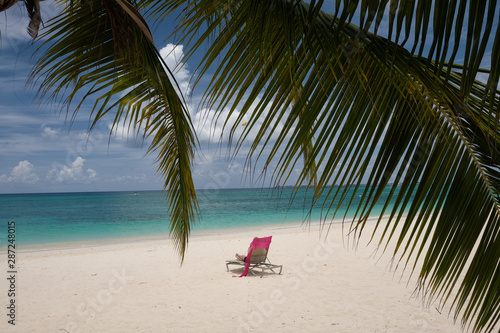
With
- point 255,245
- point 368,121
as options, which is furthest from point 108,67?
point 255,245

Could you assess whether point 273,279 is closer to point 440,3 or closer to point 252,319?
point 252,319

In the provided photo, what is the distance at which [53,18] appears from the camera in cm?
209

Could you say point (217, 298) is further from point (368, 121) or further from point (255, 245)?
point (368, 121)

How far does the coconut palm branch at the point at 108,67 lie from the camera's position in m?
2.13

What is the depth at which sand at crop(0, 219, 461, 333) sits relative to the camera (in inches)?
208

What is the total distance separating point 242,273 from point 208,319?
2.62m

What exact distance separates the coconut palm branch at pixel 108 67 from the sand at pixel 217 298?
8.97ft

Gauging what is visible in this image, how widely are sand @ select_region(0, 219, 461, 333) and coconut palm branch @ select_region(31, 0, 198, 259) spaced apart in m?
2.73

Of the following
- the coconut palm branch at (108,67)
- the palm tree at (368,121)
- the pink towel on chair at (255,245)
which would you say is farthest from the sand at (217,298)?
the palm tree at (368,121)

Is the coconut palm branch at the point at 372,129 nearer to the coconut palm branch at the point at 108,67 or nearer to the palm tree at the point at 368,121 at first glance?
the palm tree at the point at 368,121

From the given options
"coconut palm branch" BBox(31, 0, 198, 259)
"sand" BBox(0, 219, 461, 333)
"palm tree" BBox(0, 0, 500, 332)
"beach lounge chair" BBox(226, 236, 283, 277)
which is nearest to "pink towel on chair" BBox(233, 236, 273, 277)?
"beach lounge chair" BBox(226, 236, 283, 277)

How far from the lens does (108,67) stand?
2.52m

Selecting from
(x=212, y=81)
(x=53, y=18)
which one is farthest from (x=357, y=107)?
(x=53, y=18)

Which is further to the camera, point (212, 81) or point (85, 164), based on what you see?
point (85, 164)
